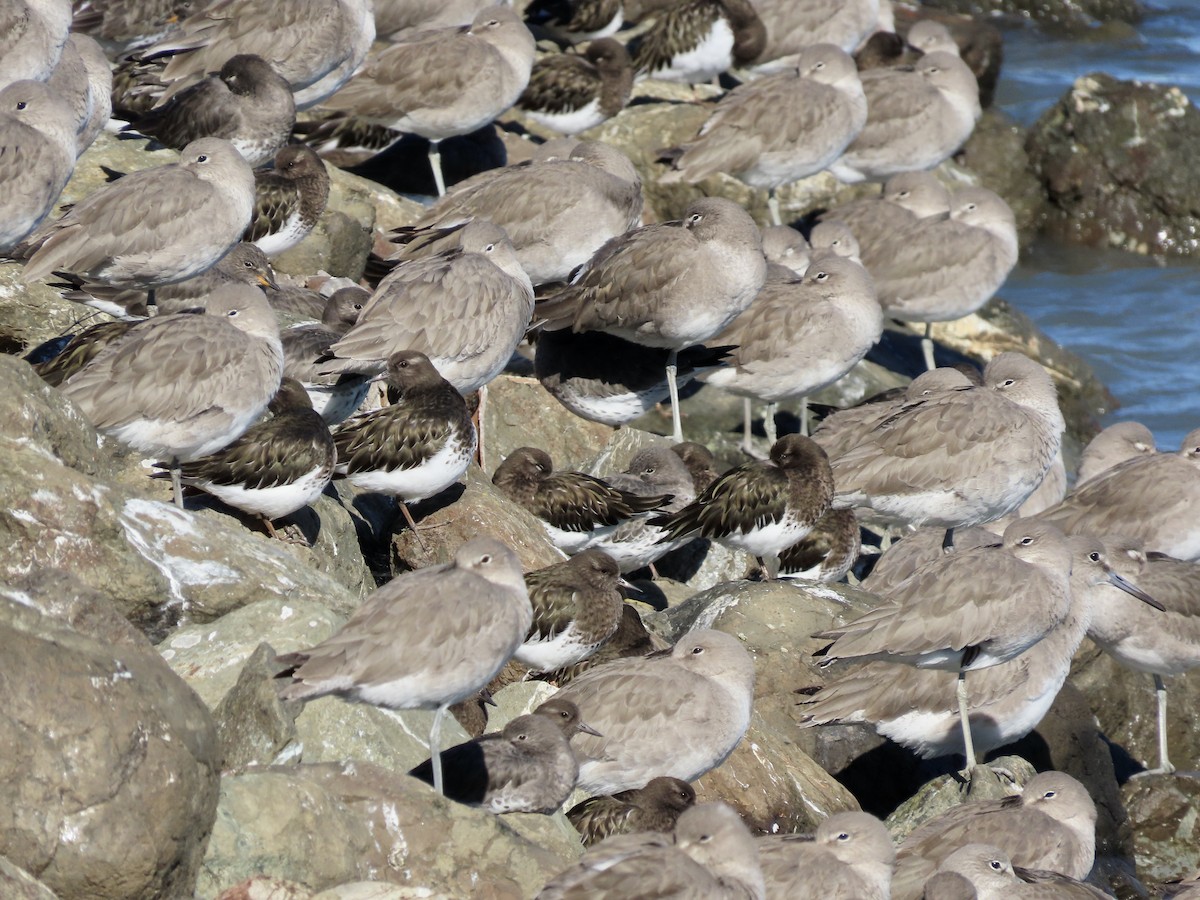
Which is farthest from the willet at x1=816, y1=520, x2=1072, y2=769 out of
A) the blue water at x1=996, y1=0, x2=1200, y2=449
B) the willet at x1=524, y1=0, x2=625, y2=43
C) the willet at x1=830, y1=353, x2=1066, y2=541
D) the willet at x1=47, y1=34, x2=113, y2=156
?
the willet at x1=524, y1=0, x2=625, y2=43

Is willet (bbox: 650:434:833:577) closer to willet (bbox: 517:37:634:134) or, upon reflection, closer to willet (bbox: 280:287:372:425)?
willet (bbox: 280:287:372:425)

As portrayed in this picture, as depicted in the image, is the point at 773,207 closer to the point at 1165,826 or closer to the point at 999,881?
the point at 1165,826

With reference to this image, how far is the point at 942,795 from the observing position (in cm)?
1041

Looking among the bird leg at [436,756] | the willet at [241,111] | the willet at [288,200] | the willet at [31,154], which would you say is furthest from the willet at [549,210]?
the bird leg at [436,756]

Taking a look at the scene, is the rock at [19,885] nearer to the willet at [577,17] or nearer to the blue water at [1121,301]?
A: the willet at [577,17]

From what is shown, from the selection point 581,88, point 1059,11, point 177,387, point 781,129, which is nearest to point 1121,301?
point 781,129

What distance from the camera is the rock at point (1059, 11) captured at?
114ft

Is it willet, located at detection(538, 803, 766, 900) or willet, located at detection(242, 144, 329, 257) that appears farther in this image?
willet, located at detection(242, 144, 329, 257)

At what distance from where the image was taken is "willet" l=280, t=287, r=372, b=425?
1235cm

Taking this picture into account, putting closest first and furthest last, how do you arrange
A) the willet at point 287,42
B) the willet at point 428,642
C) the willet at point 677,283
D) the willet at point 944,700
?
the willet at point 428,642 → the willet at point 944,700 → the willet at point 677,283 → the willet at point 287,42

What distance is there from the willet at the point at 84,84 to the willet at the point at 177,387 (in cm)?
317

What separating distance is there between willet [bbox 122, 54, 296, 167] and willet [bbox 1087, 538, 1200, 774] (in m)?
7.74

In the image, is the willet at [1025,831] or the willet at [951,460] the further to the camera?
the willet at [951,460]

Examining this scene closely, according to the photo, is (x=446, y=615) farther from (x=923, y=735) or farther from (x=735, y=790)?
(x=923, y=735)
